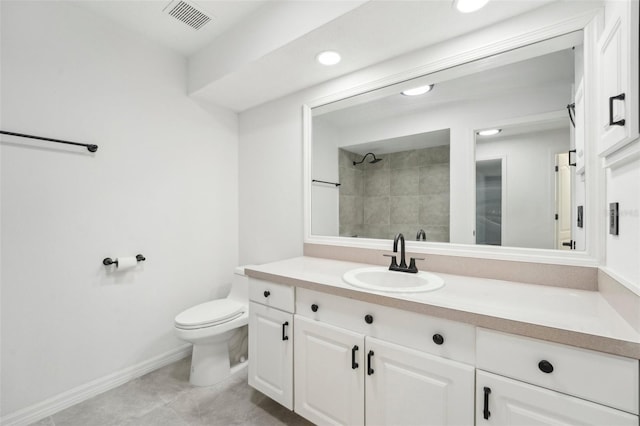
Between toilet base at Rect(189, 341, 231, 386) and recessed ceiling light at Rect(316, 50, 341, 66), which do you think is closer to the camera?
recessed ceiling light at Rect(316, 50, 341, 66)

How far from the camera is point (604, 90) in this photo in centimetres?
104

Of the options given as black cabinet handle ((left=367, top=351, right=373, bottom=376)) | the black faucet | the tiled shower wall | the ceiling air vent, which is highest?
the ceiling air vent

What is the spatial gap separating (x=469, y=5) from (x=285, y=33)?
3.15ft

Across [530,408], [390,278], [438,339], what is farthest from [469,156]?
[530,408]

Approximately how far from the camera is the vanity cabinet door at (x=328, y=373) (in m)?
1.23

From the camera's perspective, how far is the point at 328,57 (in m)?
1.73

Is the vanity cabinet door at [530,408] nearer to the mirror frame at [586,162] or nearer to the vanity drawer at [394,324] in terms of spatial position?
the vanity drawer at [394,324]

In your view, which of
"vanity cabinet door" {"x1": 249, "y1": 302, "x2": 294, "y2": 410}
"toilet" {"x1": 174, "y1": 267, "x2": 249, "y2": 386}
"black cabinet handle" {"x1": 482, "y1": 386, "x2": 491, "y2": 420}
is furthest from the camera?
"toilet" {"x1": 174, "y1": 267, "x2": 249, "y2": 386}

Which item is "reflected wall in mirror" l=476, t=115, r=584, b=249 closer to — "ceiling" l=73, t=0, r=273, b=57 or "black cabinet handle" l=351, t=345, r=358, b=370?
"black cabinet handle" l=351, t=345, r=358, b=370

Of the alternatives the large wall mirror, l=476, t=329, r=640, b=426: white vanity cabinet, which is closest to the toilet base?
the large wall mirror

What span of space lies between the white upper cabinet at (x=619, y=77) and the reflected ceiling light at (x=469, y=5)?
0.46 meters

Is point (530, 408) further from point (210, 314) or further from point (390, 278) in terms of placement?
point (210, 314)

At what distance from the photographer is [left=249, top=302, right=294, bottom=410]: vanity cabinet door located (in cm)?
148

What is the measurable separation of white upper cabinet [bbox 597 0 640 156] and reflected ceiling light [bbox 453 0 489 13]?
457 mm
